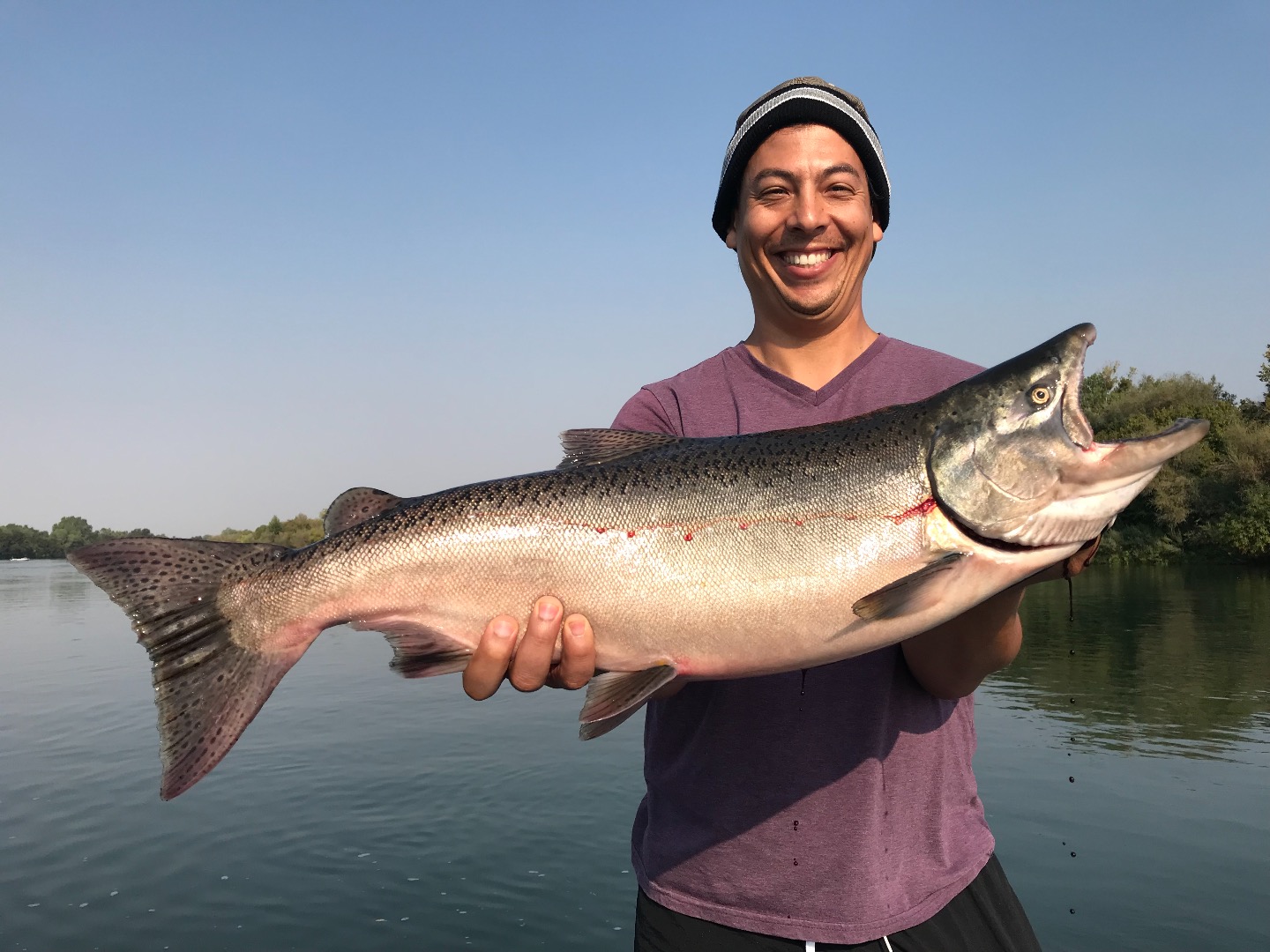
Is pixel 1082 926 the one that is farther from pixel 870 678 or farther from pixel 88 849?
pixel 88 849

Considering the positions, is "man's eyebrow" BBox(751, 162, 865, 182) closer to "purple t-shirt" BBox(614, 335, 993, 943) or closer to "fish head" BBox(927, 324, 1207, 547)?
"fish head" BBox(927, 324, 1207, 547)

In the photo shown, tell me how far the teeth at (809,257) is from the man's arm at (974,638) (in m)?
1.57

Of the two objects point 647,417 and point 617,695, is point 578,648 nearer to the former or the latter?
point 617,695

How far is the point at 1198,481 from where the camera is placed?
46.9 meters

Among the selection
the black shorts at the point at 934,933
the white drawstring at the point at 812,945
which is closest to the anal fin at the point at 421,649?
the black shorts at the point at 934,933

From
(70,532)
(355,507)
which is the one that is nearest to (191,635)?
(355,507)

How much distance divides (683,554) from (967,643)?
1.03m

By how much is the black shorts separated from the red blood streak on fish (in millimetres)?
1364

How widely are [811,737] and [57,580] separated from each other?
310 ft

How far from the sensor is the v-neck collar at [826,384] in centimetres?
372

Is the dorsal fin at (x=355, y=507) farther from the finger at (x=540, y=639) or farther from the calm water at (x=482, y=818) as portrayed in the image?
the calm water at (x=482, y=818)

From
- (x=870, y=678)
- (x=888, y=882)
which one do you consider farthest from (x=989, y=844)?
(x=870, y=678)

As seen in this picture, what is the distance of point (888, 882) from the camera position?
9.90 ft

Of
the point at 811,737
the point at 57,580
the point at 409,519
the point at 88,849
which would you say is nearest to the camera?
the point at 811,737
